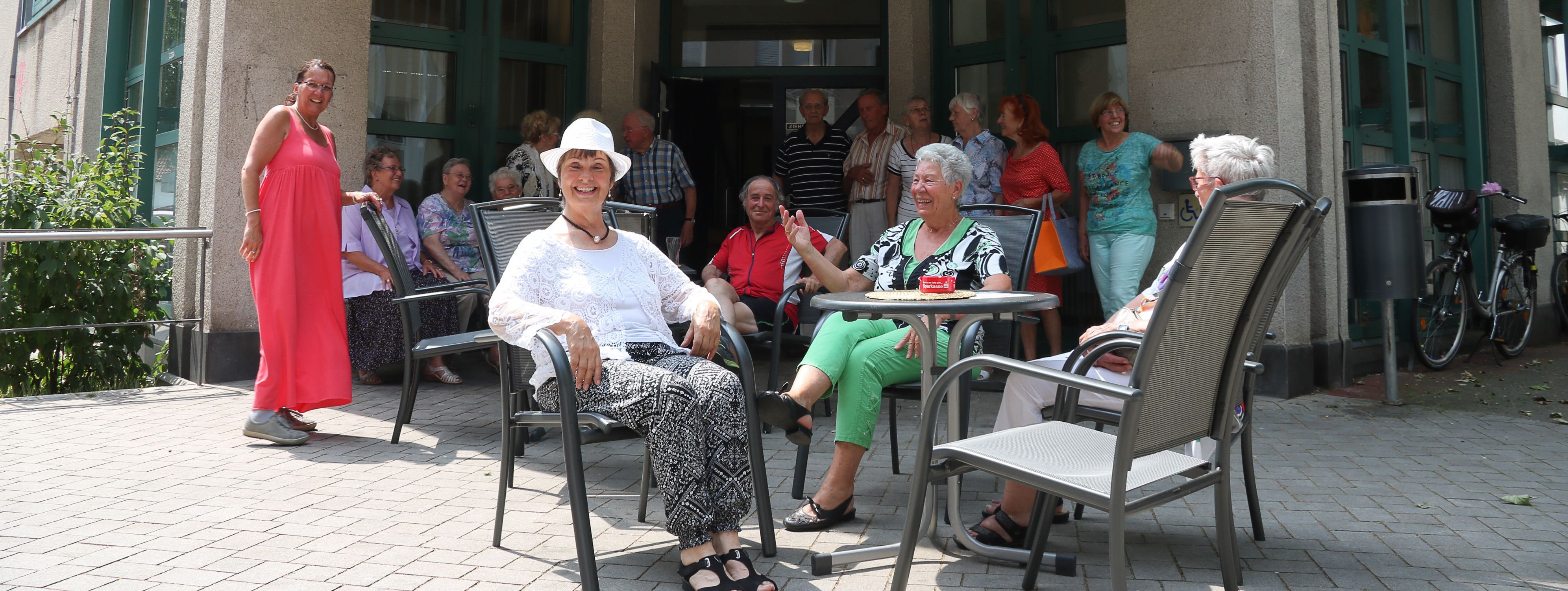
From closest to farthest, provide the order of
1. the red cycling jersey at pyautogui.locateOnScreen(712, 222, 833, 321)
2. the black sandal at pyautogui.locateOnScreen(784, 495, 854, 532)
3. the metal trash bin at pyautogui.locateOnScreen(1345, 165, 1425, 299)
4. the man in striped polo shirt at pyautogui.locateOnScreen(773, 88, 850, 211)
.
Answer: the black sandal at pyautogui.locateOnScreen(784, 495, 854, 532)
the red cycling jersey at pyautogui.locateOnScreen(712, 222, 833, 321)
the metal trash bin at pyautogui.locateOnScreen(1345, 165, 1425, 299)
the man in striped polo shirt at pyautogui.locateOnScreen(773, 88, 850, 211)

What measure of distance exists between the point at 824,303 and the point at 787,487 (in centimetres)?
115

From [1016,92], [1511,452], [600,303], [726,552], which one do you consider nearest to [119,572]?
[600,303]

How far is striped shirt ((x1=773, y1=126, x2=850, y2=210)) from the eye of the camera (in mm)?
7695

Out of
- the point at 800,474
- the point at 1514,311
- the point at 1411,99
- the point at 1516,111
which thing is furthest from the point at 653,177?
the point at 1516,111

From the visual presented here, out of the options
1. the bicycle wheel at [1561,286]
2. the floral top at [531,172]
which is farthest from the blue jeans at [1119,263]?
the bicycle wheel at [1561,286]

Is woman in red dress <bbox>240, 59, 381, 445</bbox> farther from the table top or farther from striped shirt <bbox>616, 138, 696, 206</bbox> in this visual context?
striped shirt <bbox>616, 138, 696, 206</bbox>

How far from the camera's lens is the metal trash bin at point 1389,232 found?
583cm

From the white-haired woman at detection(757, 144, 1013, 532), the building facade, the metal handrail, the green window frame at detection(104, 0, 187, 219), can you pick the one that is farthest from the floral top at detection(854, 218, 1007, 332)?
the green window frame at detection(104, 0, 187, 219)

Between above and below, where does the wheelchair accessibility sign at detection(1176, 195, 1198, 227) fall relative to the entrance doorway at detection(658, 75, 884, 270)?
below

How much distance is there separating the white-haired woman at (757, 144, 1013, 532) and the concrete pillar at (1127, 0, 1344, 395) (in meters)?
3.29

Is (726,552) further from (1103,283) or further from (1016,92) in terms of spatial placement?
(1016,92)

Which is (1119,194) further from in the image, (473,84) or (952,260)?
(473,84)

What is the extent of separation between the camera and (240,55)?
6484mm

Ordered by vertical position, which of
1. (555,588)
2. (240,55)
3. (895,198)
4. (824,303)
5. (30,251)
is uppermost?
(240,55)
